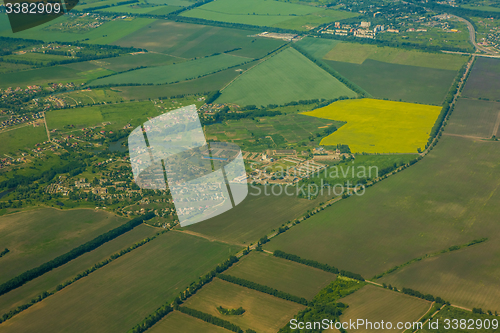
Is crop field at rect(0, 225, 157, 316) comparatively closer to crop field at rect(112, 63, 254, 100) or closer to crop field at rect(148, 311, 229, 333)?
crop field at rect(148, 311, 229, 333)

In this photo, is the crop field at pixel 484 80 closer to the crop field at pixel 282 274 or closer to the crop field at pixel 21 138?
the crop field at pixel 282 274

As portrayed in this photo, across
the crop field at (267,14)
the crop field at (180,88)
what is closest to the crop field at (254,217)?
the crop field at (180,88)

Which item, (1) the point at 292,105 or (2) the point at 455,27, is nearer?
(1) the point at 292,105

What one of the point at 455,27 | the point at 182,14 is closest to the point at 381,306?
the point at 455,27

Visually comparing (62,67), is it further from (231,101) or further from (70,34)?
(231,101)

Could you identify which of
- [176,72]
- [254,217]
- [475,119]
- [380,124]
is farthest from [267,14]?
[254,217]

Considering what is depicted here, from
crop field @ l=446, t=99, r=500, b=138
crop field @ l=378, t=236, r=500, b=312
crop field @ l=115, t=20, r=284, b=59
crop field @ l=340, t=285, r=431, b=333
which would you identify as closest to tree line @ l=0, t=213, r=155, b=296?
crop field @ l=340, t=285, r=431, b=333

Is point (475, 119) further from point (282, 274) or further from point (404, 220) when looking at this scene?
point (282, 274)
